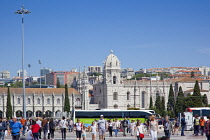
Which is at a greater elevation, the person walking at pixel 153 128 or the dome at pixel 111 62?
the dome at pixel 111 62

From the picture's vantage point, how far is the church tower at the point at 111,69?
4316 inches

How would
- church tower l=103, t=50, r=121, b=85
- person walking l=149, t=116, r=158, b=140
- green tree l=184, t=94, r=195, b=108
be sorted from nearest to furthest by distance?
1. person walking l=149, t=116, r=158, b=140
2. green tree l=184, t=94, r=195, b=108
3. church tower l=103, t=50, r=121, b=85

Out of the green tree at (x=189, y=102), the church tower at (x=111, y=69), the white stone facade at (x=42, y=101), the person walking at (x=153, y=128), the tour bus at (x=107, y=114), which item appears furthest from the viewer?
the white stone facade at (x=42, y=101)

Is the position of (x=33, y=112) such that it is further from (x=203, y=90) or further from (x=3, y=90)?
(x=203, y=90)

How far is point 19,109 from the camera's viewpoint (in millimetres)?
111875

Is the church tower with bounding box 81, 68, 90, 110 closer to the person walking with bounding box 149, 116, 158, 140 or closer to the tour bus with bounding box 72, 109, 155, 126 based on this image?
the tour bus with bounding box 72, 109, 155, 126

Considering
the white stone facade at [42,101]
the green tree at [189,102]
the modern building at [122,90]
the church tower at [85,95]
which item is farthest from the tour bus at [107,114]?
the white stone facade at [42,101]

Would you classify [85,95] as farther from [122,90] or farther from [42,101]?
[42,101]

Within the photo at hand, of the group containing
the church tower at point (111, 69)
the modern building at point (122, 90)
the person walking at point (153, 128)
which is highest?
the church tower at point (111, 69)

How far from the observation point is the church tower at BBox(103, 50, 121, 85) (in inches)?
4316

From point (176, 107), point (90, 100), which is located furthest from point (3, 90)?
point (176, 107)

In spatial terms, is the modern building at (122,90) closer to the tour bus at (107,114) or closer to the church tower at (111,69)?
the church tower at (111,69)

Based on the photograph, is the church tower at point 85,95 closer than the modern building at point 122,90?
Yes

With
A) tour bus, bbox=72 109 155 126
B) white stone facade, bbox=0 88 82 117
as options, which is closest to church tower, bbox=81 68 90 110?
white stone facade, bbox=0 88 82 117
